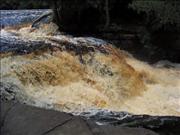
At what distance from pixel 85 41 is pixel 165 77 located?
166 cm

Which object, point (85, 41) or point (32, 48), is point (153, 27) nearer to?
point (85, 41)

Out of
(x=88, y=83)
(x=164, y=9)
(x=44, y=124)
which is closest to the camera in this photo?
(x=44, y=124)

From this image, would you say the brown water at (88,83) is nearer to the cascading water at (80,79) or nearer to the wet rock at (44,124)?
the cascading water at (80,79)

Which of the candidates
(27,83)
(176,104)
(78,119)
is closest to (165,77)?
(176,104)

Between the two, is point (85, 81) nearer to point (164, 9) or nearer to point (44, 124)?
point (164, 9)

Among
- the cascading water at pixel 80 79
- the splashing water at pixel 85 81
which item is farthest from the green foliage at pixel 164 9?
the splashing water at pixel 85 81

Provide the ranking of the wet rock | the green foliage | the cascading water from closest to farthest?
the wet rock
the cascading water
the green foliage

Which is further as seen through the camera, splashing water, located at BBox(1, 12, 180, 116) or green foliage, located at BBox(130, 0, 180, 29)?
green foliage, located at BBox(130, 0, 180, 29)

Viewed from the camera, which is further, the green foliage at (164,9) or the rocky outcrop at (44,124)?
the green foliage at (164,9)

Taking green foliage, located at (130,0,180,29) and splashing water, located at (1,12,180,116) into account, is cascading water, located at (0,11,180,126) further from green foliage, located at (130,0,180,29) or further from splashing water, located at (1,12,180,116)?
green foliage, located at (130,0,180,29)

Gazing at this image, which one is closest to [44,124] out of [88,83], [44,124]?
[44,124]

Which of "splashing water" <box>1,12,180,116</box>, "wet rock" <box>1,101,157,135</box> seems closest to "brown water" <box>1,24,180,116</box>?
"splashing water" <box>1,12,180,116</box>

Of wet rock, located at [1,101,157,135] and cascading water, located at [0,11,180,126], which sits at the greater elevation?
wet rock, located at [1,101,157,135]

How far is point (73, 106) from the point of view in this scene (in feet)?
19.2
